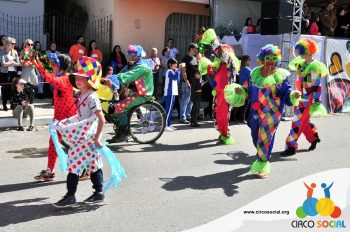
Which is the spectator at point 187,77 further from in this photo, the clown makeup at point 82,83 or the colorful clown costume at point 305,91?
the clown makeup at point 82,83

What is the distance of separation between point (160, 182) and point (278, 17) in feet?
25.3

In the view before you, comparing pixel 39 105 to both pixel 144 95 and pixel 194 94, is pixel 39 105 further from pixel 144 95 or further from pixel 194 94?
pixel 144 95

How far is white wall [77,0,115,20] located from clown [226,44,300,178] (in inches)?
388

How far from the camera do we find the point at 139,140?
8828 mm

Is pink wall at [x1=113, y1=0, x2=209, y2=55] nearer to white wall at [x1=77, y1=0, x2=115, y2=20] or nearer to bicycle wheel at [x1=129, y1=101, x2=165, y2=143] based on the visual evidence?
white wall at [x1=77, y1=0, x2=115, y2=20]

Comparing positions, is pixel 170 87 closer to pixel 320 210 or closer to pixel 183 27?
pixel 320 210

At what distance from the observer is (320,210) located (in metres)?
4.78

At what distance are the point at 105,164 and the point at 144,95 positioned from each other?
62.8 inches

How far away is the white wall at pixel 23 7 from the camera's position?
1516 cm

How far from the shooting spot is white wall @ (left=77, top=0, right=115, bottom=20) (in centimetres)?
1578

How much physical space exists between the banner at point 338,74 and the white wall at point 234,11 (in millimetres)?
4289

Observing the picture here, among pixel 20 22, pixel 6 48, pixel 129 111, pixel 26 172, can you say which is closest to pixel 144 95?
pixel 129 111

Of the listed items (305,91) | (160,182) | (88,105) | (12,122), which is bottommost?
(160,182)

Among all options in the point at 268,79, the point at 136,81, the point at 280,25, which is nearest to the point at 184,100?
the point at 136,81
